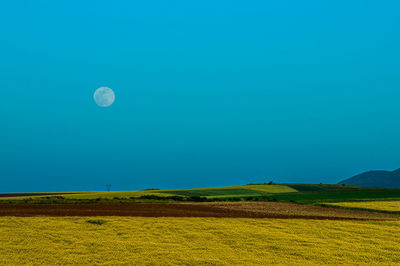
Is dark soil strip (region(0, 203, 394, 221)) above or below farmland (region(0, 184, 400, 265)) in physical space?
above

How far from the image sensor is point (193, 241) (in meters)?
25.2

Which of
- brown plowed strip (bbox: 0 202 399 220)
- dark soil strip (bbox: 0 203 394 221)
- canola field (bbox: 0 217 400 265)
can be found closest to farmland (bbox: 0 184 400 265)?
canola field (bbox: 0 217 400 265)

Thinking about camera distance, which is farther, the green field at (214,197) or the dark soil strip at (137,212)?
the green field at (214,197)

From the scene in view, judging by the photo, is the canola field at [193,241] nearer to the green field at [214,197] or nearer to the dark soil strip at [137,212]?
the dark soil strip at [137,212]

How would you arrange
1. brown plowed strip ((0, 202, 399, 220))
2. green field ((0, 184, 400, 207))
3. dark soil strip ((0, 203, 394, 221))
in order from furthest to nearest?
1. green field ((0, 184, 400, 207))
2. brown plowed strip ((0, 202, 399, 220))
3. dark soil strip ((0, 203, 394, 221))

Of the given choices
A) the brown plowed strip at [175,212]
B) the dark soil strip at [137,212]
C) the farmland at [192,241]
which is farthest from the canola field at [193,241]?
the brown plowed strip at [175,212]

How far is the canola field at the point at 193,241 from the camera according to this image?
21.4m

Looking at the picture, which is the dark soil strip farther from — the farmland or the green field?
the green field

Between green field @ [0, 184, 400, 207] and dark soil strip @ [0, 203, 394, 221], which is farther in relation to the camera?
green field @ [0, 184, 400, 207]

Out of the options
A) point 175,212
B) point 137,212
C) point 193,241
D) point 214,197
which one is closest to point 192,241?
point 193,241

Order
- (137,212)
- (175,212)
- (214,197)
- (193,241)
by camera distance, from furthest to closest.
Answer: (214,197)
(175,212)
(137,212)
(193,241)

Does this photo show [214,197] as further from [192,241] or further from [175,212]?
[192,241]

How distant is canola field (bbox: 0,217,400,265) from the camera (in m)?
21.4

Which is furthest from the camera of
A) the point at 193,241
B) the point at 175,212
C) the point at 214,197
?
the point at 214,197
